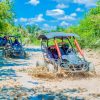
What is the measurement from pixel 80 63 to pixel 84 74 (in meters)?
0.59

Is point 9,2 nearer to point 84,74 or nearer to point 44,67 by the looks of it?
point 44,67

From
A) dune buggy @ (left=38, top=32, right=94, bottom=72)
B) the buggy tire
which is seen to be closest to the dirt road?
the buggy tire

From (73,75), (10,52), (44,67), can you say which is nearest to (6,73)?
(44,67)

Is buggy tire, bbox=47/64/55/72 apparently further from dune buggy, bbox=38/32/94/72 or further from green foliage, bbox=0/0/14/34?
green foliage, bbox=0/0/14/34

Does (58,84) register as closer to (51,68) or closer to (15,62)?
(51,68)

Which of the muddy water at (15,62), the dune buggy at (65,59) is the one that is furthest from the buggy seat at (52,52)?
the muddy water at (15,62)

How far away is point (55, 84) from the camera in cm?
1658

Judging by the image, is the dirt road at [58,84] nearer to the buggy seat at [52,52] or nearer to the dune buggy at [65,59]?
the dune buggy at [65,59]

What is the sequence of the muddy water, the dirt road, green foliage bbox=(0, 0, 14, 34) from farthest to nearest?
1. green foliage bbox=(0, 0, 14, 34)
2. the muddy water
3. the dirt road

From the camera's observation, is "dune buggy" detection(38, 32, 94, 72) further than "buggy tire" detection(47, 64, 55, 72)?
No

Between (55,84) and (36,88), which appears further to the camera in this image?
(55,84)

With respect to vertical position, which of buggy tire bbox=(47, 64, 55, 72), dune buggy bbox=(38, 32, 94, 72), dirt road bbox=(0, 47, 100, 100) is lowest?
dirt road bbox=(0, 47, 100, 100)

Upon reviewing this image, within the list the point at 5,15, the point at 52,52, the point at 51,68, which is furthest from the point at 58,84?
the point at 5,15

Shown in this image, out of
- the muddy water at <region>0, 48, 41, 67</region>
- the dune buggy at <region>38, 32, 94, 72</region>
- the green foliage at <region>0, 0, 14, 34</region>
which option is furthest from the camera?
the green foliage at <region>0, 0, 14, 34</region>
